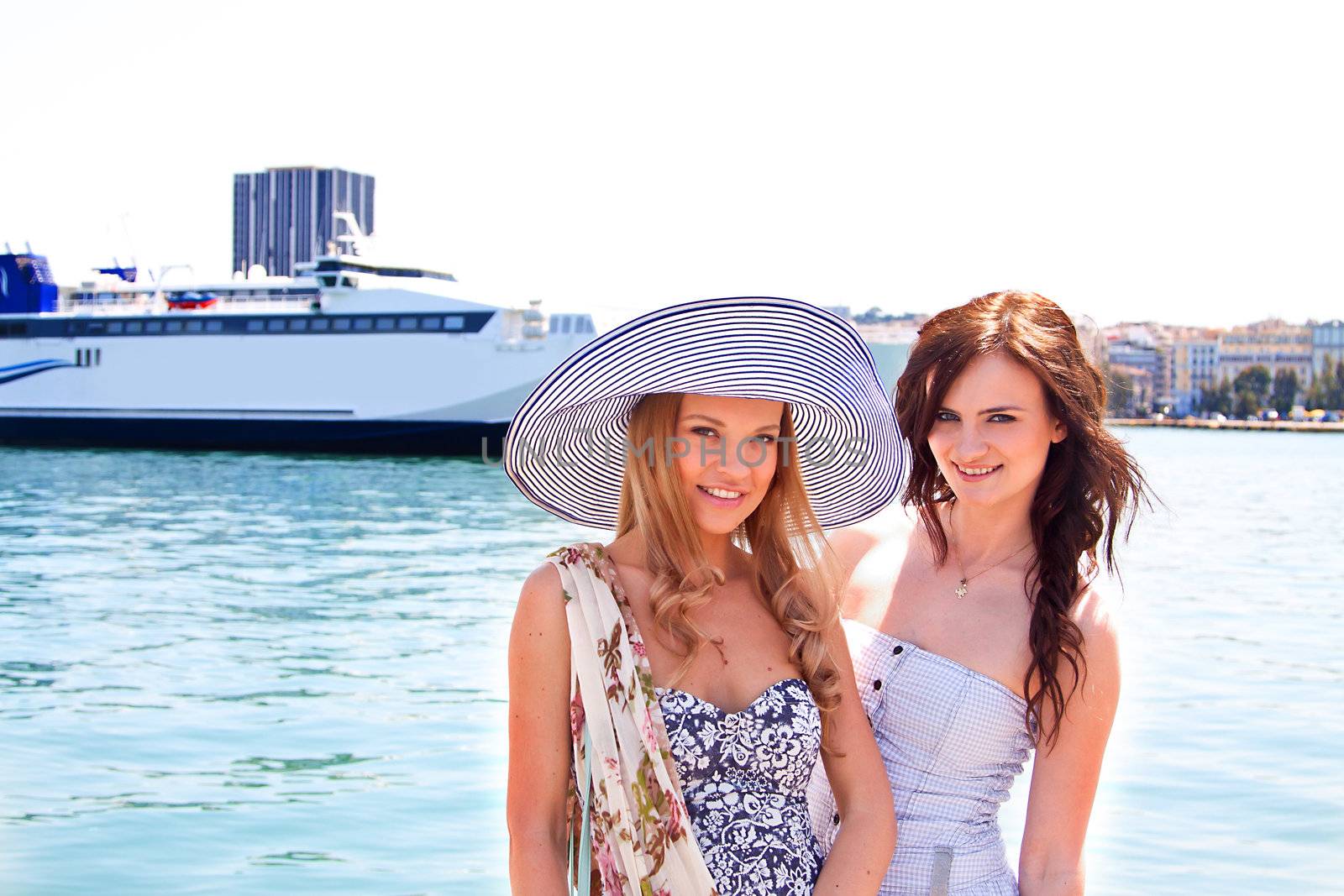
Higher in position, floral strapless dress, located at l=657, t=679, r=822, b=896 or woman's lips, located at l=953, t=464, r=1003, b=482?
Answer: woman's lips, located at l=953, t=464, r=1003, b=482

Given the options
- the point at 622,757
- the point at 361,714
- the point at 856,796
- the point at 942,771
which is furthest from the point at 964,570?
the point at 361,714

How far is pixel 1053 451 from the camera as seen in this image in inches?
82.7

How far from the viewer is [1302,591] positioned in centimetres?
1266

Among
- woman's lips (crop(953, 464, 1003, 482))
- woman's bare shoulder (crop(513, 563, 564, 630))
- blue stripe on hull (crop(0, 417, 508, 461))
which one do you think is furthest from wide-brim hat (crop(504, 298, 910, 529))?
blue stripe on hull (crop(0, 417, 508, 461))

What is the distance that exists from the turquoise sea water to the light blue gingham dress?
2781 mm

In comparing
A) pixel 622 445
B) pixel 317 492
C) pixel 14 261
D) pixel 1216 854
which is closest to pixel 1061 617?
pixel 622 445

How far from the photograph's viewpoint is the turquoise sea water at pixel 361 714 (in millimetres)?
4730

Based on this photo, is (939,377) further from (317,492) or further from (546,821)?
(317,492)

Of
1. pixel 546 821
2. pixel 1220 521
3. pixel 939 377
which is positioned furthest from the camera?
A: pixel 1220 521

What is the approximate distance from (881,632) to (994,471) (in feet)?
1.03

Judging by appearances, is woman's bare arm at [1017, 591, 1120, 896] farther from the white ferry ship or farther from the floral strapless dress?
the white ferry ship

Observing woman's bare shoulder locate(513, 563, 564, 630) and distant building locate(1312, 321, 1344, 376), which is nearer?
woman's bare shoulder locate(513, 563, 564, 630)

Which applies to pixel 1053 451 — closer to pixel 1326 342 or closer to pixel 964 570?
pixel 964 570

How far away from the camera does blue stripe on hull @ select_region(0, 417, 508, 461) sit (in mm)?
33531
